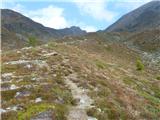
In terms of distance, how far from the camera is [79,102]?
25.2 meters

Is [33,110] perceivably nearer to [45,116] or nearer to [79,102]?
[45,116]

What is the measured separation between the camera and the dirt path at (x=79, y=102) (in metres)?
22.5

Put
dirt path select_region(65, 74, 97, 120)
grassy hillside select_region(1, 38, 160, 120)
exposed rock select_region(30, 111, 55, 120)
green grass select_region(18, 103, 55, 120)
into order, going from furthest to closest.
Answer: grassy hillside select_region(1, 38, 160, 120), dirt path select_region(65, 74, 97, 120), exposed rock select_region(30, 111, 55, 120), green grass select_region(18, 103, 55, 120)

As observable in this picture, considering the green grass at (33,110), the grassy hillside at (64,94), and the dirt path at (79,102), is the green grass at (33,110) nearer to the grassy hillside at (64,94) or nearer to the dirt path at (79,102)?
the grassy hillside at (64,94)

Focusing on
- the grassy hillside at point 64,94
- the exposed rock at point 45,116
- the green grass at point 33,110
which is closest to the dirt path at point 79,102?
the grassy hillside at point 64,94

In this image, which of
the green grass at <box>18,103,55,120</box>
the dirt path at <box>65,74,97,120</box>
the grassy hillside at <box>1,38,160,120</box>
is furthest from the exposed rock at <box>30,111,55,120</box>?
the dirt path at <box>65,74,97,120</box>

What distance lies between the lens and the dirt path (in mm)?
22452

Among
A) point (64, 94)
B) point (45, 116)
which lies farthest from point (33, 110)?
point (64, 94)

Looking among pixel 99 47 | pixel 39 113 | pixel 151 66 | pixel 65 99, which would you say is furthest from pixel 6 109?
pixel 99 47

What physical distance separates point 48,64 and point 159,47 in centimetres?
8038

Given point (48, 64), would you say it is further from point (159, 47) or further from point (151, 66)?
point (159, 47)

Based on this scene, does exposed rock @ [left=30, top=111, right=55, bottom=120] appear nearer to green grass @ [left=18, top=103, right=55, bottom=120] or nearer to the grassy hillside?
the grassy hillside

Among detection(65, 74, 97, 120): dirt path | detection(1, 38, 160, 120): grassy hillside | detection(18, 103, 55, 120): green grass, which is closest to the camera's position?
detection(18, 103, 55, 120): green grass

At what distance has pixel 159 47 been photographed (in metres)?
111
